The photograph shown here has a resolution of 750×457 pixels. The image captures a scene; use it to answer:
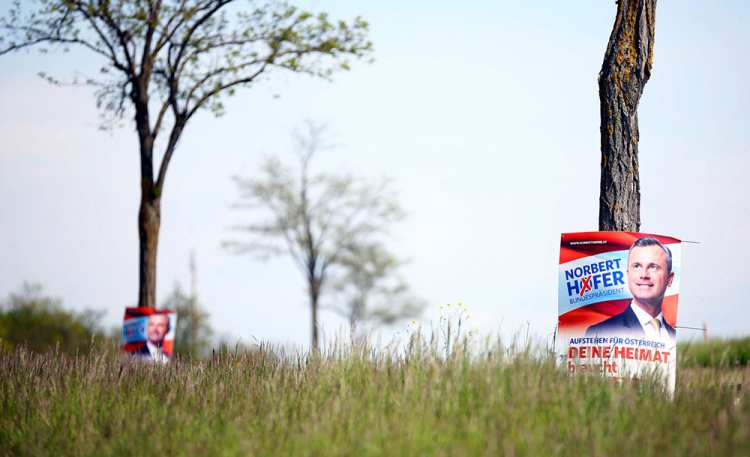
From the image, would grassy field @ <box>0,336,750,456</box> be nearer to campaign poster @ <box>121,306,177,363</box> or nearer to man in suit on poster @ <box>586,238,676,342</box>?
man in suit on poster @ <box>586,238,676,342</box>

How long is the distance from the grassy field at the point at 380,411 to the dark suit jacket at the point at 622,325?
0.67m

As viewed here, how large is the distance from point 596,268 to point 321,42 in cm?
1232

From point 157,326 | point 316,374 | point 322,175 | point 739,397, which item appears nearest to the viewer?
point 739,397

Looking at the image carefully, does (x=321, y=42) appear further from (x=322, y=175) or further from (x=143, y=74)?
(x=322, y=175)

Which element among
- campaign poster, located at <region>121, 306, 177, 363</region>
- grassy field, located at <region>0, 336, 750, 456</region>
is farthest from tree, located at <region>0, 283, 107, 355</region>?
Result: grassy field, located at <region>0, 336, 750, 456</region>

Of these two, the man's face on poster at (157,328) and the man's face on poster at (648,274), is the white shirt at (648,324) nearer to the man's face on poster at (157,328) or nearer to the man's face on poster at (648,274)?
the man's face on poster at (648,274)

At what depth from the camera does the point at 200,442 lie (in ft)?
22.0

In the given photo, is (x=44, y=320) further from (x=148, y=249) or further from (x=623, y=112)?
(x=623, y=112)

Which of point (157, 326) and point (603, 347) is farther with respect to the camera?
point (157, 326)

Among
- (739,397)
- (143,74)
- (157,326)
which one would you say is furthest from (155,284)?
(739,397)

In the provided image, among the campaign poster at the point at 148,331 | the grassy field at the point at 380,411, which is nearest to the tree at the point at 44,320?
the campaign poster at the point at 148,331

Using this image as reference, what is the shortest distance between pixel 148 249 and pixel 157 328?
167cm

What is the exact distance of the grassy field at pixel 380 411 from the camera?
6113 mm

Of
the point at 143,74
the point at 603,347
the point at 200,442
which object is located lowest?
the point at 200,442
